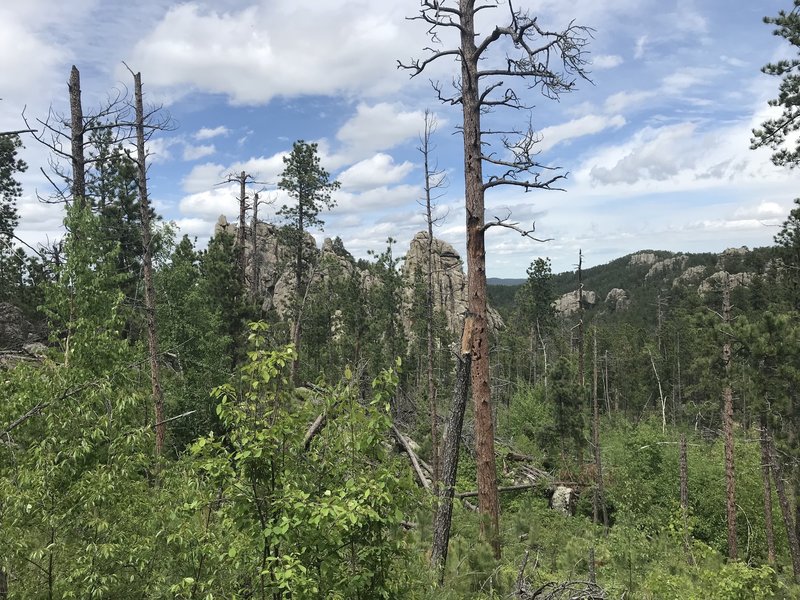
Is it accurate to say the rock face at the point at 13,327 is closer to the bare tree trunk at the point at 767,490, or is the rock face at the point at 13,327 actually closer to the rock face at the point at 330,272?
the rock face at the point at 330,272

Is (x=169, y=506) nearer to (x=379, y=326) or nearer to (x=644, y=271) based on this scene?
(x=379, y=326)

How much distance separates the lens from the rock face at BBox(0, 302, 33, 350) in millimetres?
18062

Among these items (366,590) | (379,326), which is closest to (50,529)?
(366,590)

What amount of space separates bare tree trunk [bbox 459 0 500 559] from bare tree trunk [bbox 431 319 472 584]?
0.24 m

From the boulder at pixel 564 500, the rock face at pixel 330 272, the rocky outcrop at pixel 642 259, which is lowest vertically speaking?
the boulder at pixel 564 500

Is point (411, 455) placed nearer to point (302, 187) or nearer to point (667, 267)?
point (302, 187)

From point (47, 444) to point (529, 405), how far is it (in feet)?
96.4

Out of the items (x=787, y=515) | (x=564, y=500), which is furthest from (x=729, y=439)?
(x=564, y=500)

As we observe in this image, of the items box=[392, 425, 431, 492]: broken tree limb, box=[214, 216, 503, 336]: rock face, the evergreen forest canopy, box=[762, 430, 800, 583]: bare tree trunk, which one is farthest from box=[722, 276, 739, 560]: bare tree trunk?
box=[214, 216, 503, 336]: rock face

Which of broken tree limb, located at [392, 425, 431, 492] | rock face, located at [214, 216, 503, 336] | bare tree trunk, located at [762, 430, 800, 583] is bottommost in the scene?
bare tree trunk, located at [762, 430, 800, 583]

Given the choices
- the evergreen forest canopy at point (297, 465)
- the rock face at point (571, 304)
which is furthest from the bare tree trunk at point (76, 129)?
the rock face at point (571, 304)

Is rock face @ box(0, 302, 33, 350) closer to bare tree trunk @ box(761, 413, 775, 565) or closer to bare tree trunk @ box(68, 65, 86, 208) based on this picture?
bare tree trunk @ box(68, 65, 86, 208)

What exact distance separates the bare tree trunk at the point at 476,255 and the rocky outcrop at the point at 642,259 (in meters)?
156

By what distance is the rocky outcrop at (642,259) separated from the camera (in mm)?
147350
